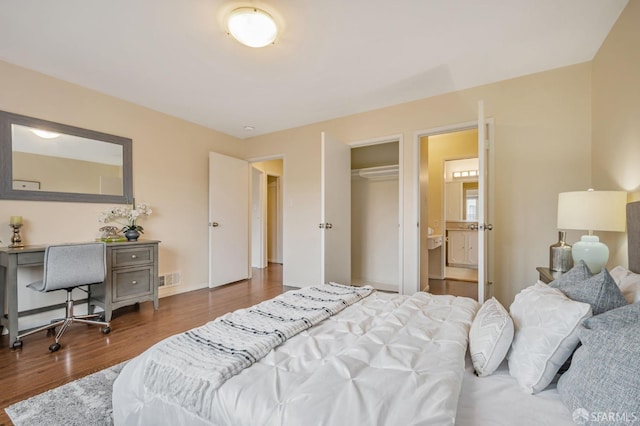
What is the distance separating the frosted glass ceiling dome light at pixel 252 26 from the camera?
1900 mm

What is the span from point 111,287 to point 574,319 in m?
3.60

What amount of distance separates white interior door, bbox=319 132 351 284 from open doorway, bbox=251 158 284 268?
2714mm

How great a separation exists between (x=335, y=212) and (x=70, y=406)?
275cm

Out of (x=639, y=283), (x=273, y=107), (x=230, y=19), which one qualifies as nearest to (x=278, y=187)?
(x=273, y=107)

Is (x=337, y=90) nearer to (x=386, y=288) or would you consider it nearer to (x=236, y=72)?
(x=236, y=72)

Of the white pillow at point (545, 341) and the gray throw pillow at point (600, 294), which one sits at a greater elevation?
the gray throw pillow at point (600, 294)

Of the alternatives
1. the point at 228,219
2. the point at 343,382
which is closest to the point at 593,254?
the point at 343,382

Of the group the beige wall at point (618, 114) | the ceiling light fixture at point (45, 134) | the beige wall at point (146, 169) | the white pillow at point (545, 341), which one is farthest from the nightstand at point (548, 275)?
the ceiling light fixture at point (45, 134)

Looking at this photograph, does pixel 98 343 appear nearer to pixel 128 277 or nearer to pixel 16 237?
pixel 128 277

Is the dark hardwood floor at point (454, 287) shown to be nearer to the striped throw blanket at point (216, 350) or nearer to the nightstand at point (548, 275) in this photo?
the nightstand at point (548, 275)

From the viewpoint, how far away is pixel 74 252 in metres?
2.43

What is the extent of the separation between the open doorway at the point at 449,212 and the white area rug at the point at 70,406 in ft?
10.2

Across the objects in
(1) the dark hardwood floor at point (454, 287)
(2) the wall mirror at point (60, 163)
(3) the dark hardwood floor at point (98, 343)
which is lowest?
(1) the dark hardwood floor at point (454, 287)

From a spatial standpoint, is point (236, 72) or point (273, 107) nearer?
point (236, 72)
